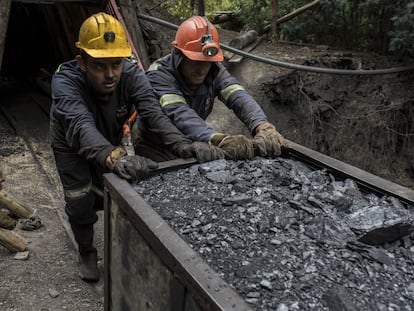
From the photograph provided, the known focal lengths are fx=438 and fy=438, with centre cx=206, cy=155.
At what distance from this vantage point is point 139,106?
300 cm

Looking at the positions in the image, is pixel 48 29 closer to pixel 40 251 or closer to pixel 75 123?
pixel 40 251

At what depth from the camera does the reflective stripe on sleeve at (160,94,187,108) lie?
3098mm

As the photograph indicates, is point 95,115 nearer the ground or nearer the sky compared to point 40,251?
nearer the sky

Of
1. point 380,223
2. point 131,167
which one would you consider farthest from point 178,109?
point 380,223

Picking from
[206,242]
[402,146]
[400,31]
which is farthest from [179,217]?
[402,146]

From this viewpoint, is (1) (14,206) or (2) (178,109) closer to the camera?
(2) (178,109)

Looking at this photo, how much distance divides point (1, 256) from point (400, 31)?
16.6ft

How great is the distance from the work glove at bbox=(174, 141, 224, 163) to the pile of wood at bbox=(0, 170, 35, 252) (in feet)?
5.04

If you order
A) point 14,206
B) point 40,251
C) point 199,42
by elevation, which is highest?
point 199,42

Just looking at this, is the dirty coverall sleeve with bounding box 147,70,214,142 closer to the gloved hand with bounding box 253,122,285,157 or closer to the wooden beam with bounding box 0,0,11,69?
the gloved hand with bounding box 253,122,285,157

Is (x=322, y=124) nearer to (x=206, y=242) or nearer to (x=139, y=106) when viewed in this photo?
(x=139, y=106)

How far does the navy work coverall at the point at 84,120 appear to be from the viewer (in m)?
2.68

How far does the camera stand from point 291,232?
1.88m

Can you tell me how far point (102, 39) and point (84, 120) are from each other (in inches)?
20.5
